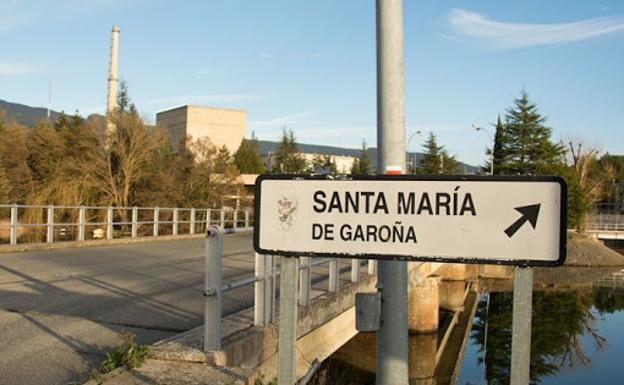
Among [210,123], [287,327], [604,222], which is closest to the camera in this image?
[287,327]

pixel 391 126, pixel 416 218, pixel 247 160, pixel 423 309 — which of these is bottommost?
pixel 423 309

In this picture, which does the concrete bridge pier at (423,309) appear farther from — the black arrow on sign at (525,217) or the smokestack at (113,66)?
the smokestack at (113,66)

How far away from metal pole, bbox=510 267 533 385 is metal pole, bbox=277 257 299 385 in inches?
39.8

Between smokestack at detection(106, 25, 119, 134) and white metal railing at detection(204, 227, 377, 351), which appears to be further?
smokestack at detection(106, 25, 119, 134)

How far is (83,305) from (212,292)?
3.74 m

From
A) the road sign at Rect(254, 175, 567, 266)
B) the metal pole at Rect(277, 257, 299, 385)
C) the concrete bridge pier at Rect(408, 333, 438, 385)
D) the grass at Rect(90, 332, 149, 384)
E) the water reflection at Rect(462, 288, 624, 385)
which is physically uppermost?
the road sign at Rect(254, 175, 567, 266)

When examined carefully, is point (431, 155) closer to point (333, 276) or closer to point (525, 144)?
point (525, 144)

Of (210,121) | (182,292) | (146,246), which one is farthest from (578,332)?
(210,121)

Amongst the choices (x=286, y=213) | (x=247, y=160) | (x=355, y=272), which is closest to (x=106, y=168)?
(x=355, y=272)

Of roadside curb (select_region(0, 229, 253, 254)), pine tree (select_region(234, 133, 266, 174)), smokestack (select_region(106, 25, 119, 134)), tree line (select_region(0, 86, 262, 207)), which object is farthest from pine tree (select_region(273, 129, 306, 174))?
roadside curb (select_region(0, 229, 253, 254))

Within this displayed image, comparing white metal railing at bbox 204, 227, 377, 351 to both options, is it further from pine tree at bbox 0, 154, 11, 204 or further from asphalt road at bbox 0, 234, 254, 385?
pine tree at bbox 0, 154, 11, 204

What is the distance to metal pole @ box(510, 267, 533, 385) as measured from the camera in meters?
2.65

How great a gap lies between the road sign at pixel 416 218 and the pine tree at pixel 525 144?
5871 cm

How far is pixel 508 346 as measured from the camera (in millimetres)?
22266
